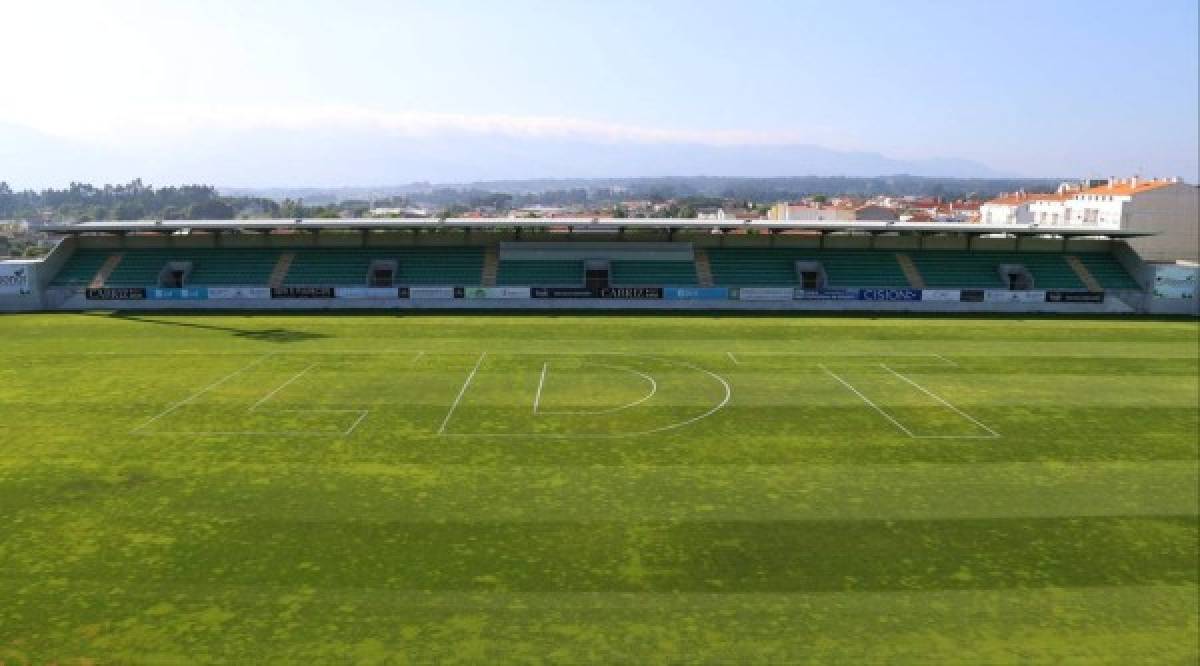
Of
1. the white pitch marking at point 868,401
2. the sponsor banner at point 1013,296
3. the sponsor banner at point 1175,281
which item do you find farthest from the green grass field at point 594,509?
the sponsor banner at point 1175,281

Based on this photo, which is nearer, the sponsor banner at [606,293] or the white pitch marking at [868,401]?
the white pitch marking at [868,401]

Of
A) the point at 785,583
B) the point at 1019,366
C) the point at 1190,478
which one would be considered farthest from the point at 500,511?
the point at 1019,366

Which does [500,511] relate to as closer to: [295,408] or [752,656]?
[752,656]

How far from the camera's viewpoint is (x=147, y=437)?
22.9m

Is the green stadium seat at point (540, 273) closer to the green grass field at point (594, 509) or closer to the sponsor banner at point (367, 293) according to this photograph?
the sponsor banner at point (367, 293)

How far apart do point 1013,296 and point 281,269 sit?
4354 centimetres

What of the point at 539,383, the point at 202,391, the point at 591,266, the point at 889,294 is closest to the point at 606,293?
the point at 591,266

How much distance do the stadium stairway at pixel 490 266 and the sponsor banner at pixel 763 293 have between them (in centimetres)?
1426

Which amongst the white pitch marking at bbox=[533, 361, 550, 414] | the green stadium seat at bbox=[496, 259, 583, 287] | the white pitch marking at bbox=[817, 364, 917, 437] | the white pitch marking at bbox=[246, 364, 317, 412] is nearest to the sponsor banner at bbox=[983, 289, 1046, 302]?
the white pitch marking at bbox=[817, 364, 917, 437]

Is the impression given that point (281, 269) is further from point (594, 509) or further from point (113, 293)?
point (594, 509)

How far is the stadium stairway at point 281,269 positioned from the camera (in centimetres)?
4878

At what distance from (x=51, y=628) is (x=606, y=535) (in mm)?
9548

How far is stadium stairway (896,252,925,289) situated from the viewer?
49.6 metres

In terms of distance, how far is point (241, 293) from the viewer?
157 ft
